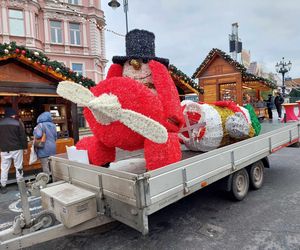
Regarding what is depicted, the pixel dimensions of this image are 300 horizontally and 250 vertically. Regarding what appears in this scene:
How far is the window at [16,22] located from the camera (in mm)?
20422

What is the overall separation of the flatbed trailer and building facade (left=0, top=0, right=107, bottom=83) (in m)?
20.1

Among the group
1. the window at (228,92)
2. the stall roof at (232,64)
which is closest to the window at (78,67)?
the stall roof at (232,64)

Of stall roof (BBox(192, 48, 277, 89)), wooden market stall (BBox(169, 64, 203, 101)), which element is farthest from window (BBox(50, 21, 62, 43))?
wooden market stall (BBox(169, 64, 203, 101))

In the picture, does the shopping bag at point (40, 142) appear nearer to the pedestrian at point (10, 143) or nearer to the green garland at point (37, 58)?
the pedestrian at point (10, 143)

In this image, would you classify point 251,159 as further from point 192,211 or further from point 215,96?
point 215,96

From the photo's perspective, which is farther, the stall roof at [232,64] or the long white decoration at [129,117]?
the stall roof at [232,64]

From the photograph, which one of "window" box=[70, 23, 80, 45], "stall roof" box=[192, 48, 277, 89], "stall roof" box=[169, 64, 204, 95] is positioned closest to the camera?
"stall roof" box=[169, 64, 204, 95]

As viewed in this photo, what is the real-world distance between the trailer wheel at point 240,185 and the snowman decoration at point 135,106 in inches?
54.5

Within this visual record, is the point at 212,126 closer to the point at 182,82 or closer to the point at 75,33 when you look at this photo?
the point at 182,82

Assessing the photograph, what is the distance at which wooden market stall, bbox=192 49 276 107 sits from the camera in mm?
12133

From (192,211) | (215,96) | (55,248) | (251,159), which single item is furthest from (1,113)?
(215,96)

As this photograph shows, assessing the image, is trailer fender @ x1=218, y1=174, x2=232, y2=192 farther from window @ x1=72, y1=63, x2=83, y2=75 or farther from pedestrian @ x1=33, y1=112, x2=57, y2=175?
window @ x1=72, y1=63, x2=83, y2=75

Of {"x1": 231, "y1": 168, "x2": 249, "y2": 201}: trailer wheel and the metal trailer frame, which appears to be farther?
{"x1": 231, "y1": 168, "x2": 249, "y2": 201}: trailer wheel

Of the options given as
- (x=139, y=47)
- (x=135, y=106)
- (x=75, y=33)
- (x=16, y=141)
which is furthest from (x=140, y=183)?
(x=75, y=33)
